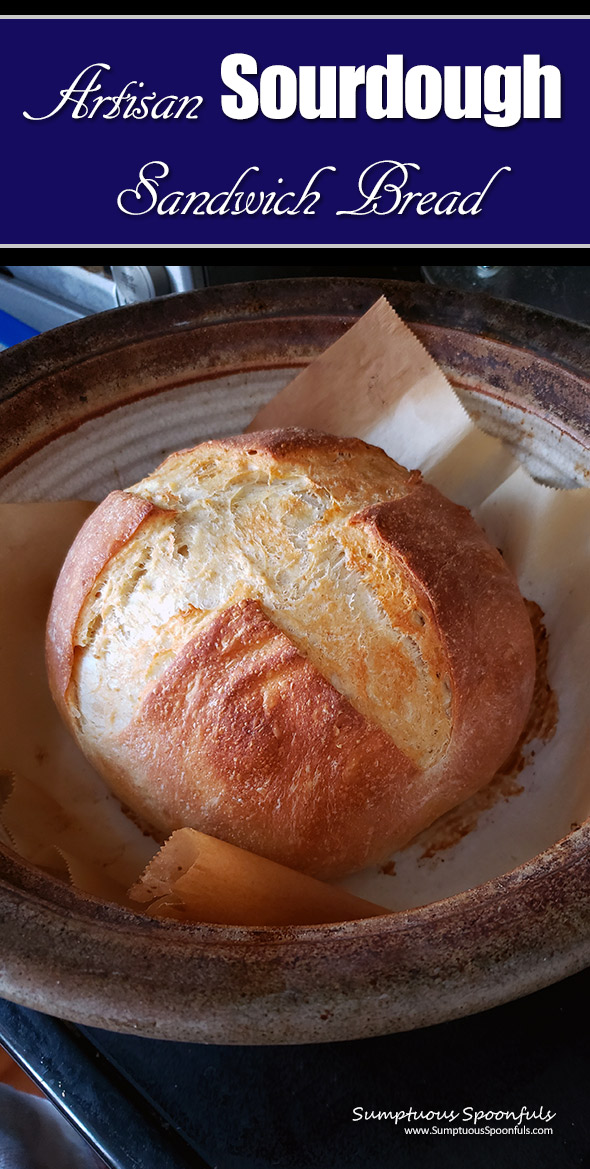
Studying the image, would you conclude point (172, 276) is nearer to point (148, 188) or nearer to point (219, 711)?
point (148, 188)

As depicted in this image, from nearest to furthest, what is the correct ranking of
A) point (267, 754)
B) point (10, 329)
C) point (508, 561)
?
point (267, 754) < point (508, 561) < point (10, 329)

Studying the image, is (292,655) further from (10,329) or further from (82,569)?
(10,329)

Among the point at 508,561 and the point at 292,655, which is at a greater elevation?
the point at 508,561

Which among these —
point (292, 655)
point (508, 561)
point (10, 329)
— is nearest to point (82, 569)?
point (292, 655)

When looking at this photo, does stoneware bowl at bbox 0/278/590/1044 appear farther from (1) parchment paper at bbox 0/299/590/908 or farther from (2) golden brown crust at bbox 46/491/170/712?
(2) golden brown crust at bbox 46/491/170/712

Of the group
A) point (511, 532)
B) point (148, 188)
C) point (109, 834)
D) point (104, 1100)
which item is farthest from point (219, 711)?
point (148, 188)

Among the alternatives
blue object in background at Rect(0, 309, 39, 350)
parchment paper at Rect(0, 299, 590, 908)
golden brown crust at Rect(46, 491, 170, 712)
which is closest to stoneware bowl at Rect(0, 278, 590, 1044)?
parchment paper at Rect(0, 299, 590, 908)

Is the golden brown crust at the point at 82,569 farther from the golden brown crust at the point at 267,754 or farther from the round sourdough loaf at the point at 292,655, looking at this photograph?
the golden brown crust at the point at 267,754
